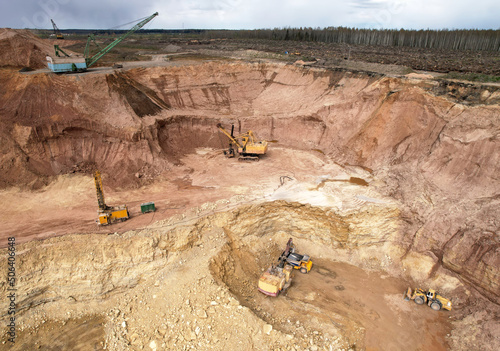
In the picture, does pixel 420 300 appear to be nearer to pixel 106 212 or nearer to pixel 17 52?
pixel 106 212

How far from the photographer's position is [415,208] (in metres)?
19.1

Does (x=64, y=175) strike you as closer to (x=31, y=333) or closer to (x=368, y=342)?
(x=31, y=333)

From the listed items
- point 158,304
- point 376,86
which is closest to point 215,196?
point 158,304

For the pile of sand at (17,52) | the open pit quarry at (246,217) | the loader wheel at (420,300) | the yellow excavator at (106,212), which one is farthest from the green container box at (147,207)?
the pile of sand at (17,52)

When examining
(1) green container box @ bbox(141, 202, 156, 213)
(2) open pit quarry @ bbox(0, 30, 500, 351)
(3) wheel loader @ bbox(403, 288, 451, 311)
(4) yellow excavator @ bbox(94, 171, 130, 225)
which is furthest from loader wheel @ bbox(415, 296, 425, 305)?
(4) yellow excavator @ bbox(94, 171, 130, 225)

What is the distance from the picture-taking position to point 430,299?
15688 millimetres

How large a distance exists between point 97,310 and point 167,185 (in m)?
10.1

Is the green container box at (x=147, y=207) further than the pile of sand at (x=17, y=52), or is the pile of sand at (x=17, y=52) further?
the pile of sand at (x=17, y=52)

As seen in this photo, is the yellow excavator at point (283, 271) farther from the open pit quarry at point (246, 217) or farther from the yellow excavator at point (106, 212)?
the yellow excavator at point (106, 212)

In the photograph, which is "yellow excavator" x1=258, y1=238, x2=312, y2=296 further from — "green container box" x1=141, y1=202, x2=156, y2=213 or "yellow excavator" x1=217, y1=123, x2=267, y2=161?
"yellow excavator" x1=217, y1=123, x2=267, y2=161

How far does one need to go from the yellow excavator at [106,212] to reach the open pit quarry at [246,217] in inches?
23.6

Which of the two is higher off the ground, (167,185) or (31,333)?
(167,185)

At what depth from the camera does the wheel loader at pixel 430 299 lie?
1551 centimetres

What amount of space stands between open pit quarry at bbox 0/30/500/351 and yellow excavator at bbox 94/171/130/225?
60 centimetres
